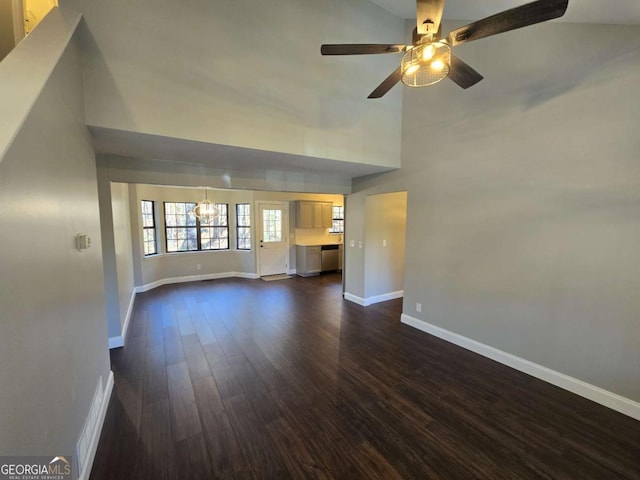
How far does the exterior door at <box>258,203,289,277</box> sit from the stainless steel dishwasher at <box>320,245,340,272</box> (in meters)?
1.04

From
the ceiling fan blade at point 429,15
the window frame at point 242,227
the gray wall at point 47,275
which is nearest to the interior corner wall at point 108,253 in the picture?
the gray wall at point 47,275

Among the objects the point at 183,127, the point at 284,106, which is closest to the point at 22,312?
the point at 183,127

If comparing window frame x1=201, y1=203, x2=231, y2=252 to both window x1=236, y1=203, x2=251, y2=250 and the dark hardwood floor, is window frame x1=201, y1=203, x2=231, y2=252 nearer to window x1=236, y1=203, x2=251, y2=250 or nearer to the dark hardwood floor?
window x1=236, y1=203, x2=251, y2=250

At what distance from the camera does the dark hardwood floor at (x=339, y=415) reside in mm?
1813

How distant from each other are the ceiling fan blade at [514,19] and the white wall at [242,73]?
1.69 m

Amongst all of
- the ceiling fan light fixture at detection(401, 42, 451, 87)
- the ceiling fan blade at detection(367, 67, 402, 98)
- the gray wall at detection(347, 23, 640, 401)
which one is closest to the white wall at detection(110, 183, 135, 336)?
the ceiling fan blade at detection(367, 67, 402, 98)

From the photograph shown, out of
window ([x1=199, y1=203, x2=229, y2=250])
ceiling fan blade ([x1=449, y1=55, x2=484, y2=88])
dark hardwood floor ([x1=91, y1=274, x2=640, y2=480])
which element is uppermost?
ceiling fan blade ([x1=449, y1=55, x2=484, y2=88])

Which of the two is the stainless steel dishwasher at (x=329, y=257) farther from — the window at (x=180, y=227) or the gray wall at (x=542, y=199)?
→ the gray wall at (x=542, y=199)

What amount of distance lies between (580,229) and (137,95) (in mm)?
4052

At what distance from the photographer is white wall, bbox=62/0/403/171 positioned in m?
2.19

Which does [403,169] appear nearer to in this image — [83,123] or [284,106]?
[284,106]

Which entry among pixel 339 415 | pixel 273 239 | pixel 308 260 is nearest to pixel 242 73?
pixel 339 415

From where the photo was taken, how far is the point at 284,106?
2.95 m

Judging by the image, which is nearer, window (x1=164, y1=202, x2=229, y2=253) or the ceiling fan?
the ceiling fan
